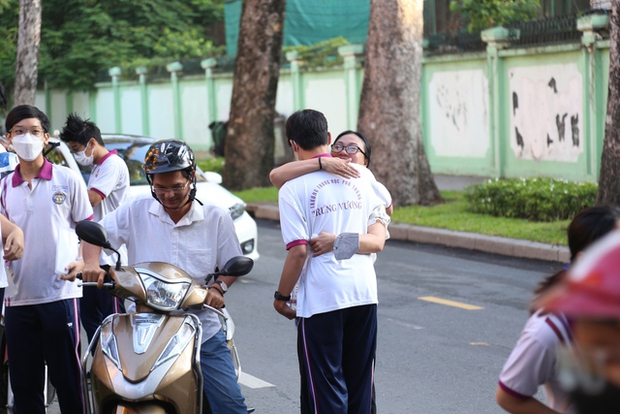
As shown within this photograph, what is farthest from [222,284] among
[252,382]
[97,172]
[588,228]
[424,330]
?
[424,330]

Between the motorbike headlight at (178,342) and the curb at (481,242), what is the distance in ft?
25.6

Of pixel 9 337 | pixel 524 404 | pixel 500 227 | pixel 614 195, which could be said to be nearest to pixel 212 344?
pixel 9 337

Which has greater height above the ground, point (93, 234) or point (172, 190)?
point (172, 190)

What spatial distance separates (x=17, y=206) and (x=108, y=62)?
30932mm

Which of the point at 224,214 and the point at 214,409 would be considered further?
the point at 224,214

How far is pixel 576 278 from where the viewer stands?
4.60 ft

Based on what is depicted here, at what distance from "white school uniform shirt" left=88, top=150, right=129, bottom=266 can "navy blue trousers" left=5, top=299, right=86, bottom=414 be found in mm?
1735

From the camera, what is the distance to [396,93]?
15.8 metres

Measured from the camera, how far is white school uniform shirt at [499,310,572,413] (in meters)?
2.56

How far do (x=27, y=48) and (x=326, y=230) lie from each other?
15.4 meters

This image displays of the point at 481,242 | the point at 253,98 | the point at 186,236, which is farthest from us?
the point at 253,98

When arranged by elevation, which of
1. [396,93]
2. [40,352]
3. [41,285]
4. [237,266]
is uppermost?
[396,93]

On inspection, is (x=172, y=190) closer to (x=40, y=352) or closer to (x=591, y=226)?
(x=40, y=352)

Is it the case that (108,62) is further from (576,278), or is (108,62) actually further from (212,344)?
(576,278)
